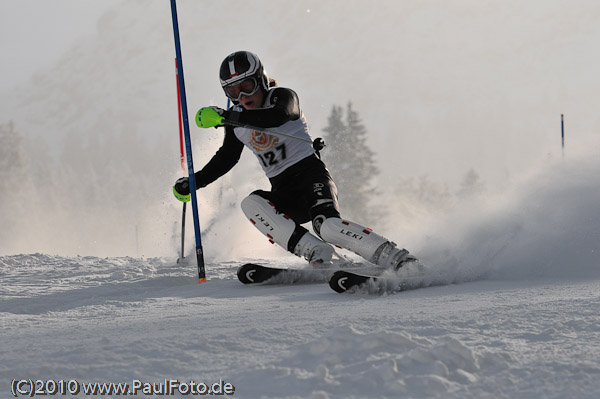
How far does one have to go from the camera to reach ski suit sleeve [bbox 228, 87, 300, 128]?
13.5 ft

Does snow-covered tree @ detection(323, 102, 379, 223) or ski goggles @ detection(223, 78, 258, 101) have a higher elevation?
snow-covered tree @ detection(323, 102, 379, 223)

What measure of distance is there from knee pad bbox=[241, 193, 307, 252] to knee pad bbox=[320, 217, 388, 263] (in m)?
0.23

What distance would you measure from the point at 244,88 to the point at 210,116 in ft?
1.37

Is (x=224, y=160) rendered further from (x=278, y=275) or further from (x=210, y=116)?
(x=278, y=275)

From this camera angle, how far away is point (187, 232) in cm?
903

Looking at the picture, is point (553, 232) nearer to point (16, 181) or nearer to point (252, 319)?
point (252, 319)

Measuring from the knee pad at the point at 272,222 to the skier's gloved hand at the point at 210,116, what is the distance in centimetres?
68

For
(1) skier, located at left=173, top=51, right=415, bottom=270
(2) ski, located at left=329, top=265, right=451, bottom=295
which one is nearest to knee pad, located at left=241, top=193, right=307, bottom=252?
(1) skier, located at left=173, top=51, right=415, bottom=270

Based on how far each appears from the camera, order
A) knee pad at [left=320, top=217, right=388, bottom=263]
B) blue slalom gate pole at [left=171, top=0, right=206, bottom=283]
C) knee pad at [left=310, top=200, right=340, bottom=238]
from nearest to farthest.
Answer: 1. knee pad at [left=320, top=217, right=388, bottom=263]
2. knee pad at [left=310, top=200, right=340, bottom=238]
3. blue slalom gate pole at [left=171, top=0, right=206, bottom=283]

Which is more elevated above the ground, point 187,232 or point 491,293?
point 187,232

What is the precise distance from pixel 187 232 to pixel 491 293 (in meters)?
6.39

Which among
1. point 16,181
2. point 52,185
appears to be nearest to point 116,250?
point 52,185

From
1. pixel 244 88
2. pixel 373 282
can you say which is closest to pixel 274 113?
pixel 244 88
